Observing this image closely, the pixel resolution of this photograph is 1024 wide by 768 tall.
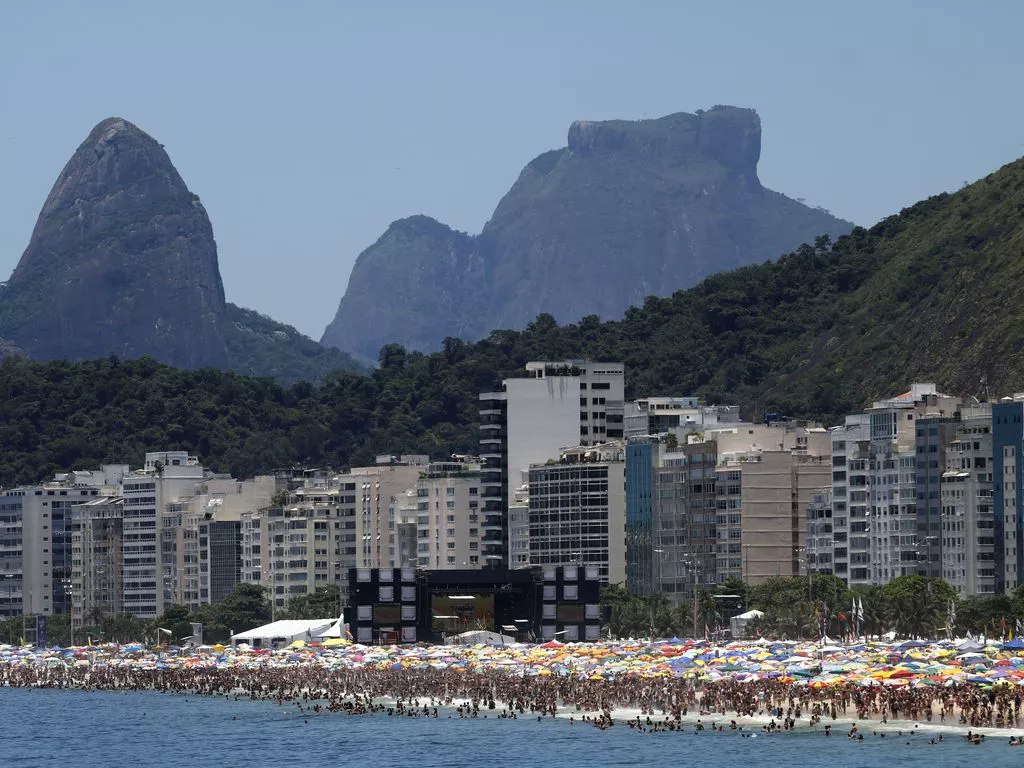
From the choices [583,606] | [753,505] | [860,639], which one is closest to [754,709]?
[860,639]

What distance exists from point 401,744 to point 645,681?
60.5 feet

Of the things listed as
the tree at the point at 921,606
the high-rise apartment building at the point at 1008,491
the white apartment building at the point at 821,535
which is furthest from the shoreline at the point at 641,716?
the white apartment building at the point at 821,535

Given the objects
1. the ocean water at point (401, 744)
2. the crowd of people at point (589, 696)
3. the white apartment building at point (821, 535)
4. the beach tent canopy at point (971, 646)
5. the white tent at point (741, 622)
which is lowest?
the ocean water at point (401, 744)

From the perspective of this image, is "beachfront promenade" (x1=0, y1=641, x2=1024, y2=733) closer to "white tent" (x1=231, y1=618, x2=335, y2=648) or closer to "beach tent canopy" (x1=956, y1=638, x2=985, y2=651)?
"beach tent canopy" (x1=956, y1=638, x2=985, y2=651)

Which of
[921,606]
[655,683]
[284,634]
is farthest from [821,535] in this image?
[655,683]

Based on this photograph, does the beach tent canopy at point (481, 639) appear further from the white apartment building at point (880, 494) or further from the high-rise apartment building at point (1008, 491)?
the high-rise apartment building at point (1008, 491)

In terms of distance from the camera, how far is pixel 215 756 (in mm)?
121688

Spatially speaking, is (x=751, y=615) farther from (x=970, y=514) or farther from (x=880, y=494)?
(x=880, y=494)

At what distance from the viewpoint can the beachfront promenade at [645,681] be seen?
385 feet

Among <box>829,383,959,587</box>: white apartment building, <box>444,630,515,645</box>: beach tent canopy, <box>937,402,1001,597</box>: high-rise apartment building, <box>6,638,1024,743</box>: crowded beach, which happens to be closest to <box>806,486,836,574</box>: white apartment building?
<box>829,383,959,587</box>: white apartment building

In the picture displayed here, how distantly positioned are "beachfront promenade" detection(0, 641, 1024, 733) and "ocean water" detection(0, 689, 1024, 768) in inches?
126

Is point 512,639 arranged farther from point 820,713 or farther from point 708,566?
point 820,713

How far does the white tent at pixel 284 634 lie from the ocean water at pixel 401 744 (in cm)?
3613

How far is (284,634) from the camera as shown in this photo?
7623 inches
